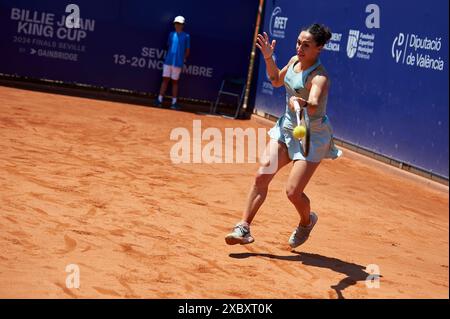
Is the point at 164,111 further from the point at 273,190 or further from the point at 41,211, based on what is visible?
the point at 41,211

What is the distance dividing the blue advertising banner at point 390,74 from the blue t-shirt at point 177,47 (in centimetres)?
222

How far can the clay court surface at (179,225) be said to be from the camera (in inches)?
238

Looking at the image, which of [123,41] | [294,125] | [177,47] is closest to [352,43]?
[177,47]

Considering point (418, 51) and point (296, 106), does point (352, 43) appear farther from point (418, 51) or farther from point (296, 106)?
point (296, 106)

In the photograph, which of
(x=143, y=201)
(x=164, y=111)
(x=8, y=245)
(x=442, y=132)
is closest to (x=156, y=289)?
(x=8, y=245)

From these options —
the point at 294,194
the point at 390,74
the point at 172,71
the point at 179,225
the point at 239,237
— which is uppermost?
the point at 390,74

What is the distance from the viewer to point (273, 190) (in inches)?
399

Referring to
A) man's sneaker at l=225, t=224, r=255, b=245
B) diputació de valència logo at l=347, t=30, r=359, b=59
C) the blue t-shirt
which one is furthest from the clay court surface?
the blue t-shirt

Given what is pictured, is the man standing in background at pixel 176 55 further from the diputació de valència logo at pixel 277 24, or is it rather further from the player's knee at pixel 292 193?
the player's knee at pixel 292 193

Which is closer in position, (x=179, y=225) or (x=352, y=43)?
(x=179, y=225)

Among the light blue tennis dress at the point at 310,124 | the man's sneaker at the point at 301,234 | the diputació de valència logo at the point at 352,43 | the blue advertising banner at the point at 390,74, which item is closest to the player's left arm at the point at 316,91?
the light blue tennis dress at the point at 310,124

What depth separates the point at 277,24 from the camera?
16750mm

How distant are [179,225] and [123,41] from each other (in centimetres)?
975

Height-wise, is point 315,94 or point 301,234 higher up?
point 315,94
